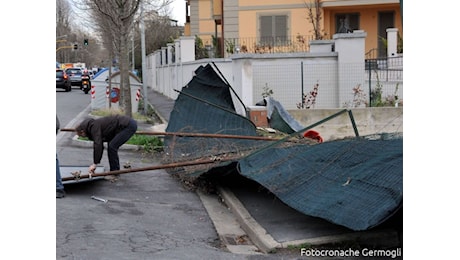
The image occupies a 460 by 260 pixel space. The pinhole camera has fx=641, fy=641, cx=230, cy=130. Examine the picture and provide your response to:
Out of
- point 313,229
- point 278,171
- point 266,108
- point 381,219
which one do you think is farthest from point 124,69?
point 381,219

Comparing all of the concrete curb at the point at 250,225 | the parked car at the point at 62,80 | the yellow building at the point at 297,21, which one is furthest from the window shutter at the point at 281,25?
the concrete curb at the point at 250,225

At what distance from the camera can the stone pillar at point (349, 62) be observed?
19.5 metres

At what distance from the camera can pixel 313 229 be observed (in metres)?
7.16

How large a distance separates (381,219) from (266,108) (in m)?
10.5

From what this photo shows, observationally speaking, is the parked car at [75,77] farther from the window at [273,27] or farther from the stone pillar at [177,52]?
the window at [273,27]

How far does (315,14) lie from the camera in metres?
29.2

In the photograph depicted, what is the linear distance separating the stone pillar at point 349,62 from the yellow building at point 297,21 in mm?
8408

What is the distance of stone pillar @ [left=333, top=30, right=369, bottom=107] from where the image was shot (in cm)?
1950

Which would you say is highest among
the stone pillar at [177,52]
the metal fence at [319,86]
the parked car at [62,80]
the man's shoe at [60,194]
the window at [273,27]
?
the window at [273,27]

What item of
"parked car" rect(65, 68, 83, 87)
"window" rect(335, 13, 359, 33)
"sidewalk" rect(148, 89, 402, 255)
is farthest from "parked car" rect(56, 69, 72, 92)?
"sidewalk" rect(148, 89, 402, 255)

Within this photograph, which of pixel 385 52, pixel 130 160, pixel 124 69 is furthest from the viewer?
pixel 385 52

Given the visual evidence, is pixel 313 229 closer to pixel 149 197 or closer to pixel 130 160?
pixel 149 197

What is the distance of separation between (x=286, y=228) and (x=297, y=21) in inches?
910

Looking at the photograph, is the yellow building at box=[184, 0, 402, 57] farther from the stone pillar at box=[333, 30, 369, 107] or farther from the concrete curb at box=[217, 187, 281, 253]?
the concrete curb at box=[217, 187, 281, 253]
